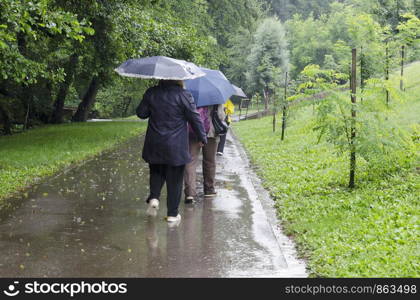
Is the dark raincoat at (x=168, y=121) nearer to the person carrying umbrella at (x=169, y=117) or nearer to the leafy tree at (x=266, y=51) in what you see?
the person carrying umbrella at (x=169, y=117)

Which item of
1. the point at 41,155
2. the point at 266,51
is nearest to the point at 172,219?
the point at 41,155

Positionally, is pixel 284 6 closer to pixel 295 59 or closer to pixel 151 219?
Result: pixel 295 59

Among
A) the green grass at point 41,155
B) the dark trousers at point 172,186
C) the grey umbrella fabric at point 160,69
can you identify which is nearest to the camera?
the grey umbrella fabric at point 160,69

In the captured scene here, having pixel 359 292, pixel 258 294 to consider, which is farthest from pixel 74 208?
pixel 359 292

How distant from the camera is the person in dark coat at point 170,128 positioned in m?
7.54

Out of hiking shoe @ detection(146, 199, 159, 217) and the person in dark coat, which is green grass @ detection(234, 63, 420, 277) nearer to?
the person in dark coat

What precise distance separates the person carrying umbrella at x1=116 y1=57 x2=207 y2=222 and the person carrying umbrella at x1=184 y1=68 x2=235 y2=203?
3.98 feet

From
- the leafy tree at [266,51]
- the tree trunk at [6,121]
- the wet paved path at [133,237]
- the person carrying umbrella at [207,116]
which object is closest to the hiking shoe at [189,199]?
the person carrying umbrella at [207,116]

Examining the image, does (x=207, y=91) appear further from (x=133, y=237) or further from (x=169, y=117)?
(x=133, y=237)

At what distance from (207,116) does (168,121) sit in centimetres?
194

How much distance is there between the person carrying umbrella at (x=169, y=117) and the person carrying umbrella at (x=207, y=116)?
121 cm

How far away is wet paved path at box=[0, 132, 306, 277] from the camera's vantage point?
5.74m

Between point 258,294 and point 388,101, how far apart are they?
19.5 ft

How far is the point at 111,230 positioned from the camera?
7.25 m
